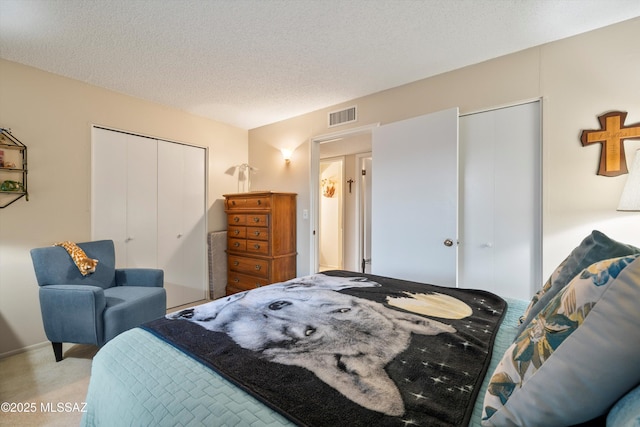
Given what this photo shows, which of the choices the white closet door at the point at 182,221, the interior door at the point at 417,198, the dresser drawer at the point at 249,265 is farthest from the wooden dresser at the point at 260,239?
the interior door at the point at 417,198

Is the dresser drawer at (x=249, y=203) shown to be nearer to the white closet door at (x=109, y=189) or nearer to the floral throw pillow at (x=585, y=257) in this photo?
the white closet door at (x=109, y=189)

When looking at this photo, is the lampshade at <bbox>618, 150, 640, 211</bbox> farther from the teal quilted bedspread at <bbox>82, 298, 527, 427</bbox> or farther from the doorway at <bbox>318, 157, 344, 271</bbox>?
the doorway at <bbox>318, 157, 344, 271</bbox>

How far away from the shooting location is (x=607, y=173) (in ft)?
6.52

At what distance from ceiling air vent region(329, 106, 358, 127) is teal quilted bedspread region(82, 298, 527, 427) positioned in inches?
107

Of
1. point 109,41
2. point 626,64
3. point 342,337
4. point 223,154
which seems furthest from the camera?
point 223,154

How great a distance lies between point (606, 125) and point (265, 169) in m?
3.59

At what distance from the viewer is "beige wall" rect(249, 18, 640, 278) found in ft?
6.40

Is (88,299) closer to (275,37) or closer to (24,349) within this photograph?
(24,349)

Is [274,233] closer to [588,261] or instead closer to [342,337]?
[342,337]

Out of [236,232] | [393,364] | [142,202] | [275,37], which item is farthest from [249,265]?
[393,364]

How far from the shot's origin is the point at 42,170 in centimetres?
260

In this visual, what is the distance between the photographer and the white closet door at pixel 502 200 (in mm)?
2281

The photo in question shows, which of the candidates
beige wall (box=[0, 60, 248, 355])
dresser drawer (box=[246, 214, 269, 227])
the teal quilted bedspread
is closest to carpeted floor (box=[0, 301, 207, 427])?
beige wall (box=[0, 60, 248, 355])

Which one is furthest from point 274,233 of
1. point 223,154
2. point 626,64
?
point 626,64
